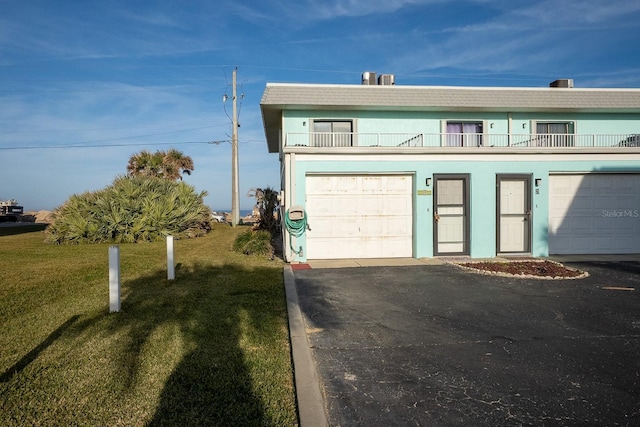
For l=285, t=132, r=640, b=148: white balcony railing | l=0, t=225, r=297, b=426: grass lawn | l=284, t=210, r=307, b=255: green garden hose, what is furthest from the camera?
l=285, t=132, r=640, b=148: white balcony railing

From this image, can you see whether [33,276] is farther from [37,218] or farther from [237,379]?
[37,218]

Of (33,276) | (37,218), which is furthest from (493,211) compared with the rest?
(37,218)

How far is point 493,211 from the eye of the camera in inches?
446

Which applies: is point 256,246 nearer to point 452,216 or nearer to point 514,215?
point 452,216

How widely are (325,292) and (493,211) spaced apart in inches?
259

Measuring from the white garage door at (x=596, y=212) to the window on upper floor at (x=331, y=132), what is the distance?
6922 millimetres

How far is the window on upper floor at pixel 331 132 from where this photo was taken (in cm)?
1415

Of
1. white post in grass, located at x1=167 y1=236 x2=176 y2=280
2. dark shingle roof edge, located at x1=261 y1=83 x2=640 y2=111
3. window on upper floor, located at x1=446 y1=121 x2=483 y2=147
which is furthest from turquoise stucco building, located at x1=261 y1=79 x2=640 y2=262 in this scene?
window on upper floor, located at x1=446 y1=121 x2=483 y2=147

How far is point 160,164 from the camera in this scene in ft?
100

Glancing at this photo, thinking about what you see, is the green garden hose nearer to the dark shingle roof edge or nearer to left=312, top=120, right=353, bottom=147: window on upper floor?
left=312, top=120, right=353, bottom=147: window on upper floor

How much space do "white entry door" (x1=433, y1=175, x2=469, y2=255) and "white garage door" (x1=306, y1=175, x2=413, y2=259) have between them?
2.84 ft

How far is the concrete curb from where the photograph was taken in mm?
2855

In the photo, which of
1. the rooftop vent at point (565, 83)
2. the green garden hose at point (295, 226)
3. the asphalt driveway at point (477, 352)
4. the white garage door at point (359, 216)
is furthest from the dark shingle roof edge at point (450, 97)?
the asphalt driveway at point (477, 352)

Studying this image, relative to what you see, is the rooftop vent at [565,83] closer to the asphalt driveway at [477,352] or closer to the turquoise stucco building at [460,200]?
the turquoise stucco building at [460,200]
